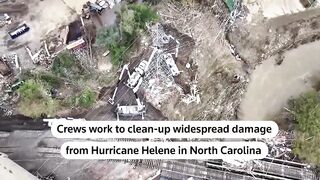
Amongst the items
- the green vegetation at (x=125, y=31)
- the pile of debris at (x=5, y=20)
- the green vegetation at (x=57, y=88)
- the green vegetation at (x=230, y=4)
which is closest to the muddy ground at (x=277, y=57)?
the green vegetation at (x=230, y=4)

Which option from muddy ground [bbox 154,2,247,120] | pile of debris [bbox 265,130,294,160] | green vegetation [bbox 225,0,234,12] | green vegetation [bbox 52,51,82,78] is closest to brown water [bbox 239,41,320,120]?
muddy ground [bbox 154,2,247,120]

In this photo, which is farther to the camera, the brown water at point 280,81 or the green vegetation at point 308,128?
the brown water at point 280,81

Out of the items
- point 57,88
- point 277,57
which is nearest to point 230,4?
point 277,57

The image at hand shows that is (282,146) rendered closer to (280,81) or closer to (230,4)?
(280,81)

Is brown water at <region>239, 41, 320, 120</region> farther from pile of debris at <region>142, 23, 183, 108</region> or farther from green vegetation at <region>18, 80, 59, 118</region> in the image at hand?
green vegetation at <region>18, 80, 59, 118</region>

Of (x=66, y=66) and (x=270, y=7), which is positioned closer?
(x=66, y=66)

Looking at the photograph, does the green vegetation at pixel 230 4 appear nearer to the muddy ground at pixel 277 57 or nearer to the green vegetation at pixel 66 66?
the muddy ground at pixel 277 57
